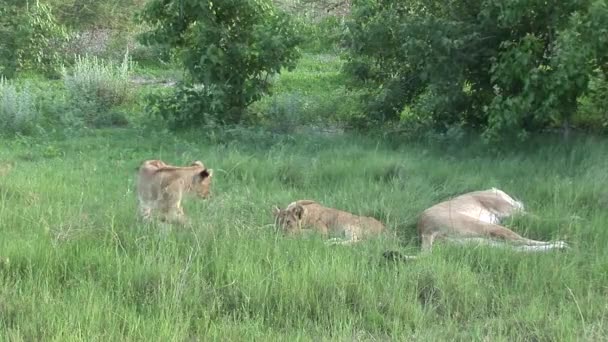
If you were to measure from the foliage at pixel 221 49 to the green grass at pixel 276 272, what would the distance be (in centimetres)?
450

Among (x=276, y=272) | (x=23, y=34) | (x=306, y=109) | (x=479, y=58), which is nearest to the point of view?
(x=276, y=272)

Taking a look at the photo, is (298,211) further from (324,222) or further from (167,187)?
(167,187)

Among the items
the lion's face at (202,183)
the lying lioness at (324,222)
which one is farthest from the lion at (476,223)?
the lion's face at (202,183)

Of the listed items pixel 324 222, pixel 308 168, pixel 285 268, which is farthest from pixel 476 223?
pixel 308 168

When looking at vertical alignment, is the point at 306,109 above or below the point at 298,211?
below

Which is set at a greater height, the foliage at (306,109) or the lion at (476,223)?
the lion at (476,223)

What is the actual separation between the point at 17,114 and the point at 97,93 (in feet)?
8.48

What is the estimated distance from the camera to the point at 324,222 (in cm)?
708

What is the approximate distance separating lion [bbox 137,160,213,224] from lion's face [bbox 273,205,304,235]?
2.23 ft

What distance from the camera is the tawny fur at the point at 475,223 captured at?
6527 millimetres

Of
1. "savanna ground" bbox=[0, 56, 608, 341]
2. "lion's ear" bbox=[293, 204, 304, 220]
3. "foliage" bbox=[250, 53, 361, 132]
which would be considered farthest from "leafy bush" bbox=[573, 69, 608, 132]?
"lion's ear" bbox=[293, 204, 304, 220]

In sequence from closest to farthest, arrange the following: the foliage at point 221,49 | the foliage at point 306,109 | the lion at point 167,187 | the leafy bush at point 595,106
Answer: the lion at point 167,187, the leafy bush at point 595,106, the foliage at point 221,49, the foliage at point 306,109

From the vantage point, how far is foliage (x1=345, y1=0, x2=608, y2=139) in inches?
381

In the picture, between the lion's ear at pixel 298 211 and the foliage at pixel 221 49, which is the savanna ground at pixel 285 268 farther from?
the foliage at pixel 221 49
